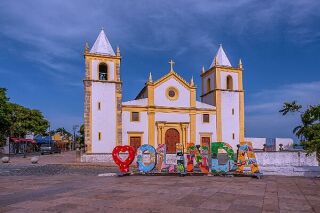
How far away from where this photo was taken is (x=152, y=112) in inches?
1463

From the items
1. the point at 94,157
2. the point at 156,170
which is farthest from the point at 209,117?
the point at 156,170

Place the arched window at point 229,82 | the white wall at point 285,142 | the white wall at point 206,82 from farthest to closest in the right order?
1. the white wall at point 285,142
2. the white wall at point 206,82
3. the arched window at point 229,82

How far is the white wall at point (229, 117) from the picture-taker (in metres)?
39.4

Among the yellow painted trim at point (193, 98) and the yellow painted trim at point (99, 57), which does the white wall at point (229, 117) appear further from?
the yellow painted trim at point (99, 57)

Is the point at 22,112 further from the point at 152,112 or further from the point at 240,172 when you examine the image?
the point at 240,172

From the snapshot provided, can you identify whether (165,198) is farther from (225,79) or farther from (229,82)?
(229,82)

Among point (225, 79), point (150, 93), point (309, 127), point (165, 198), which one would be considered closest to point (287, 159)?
point (309, 127)

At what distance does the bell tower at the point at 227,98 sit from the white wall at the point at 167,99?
11.6ft

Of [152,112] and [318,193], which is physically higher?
[152,112]

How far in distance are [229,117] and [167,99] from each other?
760 cm

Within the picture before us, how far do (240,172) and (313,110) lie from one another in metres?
4.61

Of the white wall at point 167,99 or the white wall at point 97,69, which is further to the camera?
the white wall at point 167,99

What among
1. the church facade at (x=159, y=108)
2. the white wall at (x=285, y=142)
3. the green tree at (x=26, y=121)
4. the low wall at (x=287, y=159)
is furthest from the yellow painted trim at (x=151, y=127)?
the green tree at (x=26, y=121)

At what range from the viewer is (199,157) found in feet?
55.7
